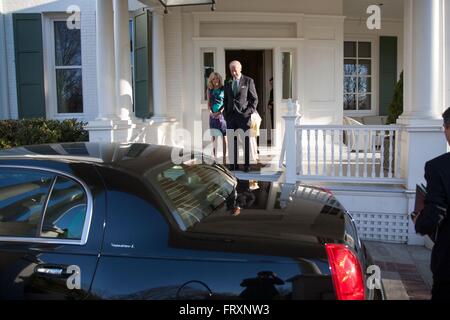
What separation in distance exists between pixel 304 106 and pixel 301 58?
0.98m

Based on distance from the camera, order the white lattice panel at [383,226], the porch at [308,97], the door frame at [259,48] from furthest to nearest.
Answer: the door frame at [259,48], the white lattice panel at [383,226], the porch at [308,97]

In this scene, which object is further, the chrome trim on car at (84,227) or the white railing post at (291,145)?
the white railing post at (291,145)

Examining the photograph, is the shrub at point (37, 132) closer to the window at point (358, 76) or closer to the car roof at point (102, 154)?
the car roof at point (102, 154)

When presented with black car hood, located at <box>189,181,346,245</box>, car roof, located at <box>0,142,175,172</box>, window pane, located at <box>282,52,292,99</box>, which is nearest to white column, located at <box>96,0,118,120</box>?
car roof, located at <box>0,142,175,172</box>

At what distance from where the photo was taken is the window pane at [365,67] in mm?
11773

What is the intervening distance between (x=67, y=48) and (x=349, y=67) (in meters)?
6.84

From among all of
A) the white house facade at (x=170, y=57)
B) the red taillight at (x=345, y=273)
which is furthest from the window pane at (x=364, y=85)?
the red taillight at (x=345, y=273)

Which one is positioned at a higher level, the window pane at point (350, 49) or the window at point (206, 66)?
the window pane at point (350, 49)

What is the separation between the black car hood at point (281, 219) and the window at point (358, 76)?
859 cm

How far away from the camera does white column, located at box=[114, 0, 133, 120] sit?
7.71m

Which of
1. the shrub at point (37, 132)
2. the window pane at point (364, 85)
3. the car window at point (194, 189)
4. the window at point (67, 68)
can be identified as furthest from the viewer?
the window pane at point (364, 85)

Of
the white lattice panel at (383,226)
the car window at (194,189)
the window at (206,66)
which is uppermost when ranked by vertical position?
the window at (206,66)

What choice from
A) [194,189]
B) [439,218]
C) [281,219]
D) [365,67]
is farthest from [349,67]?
[439,218]
